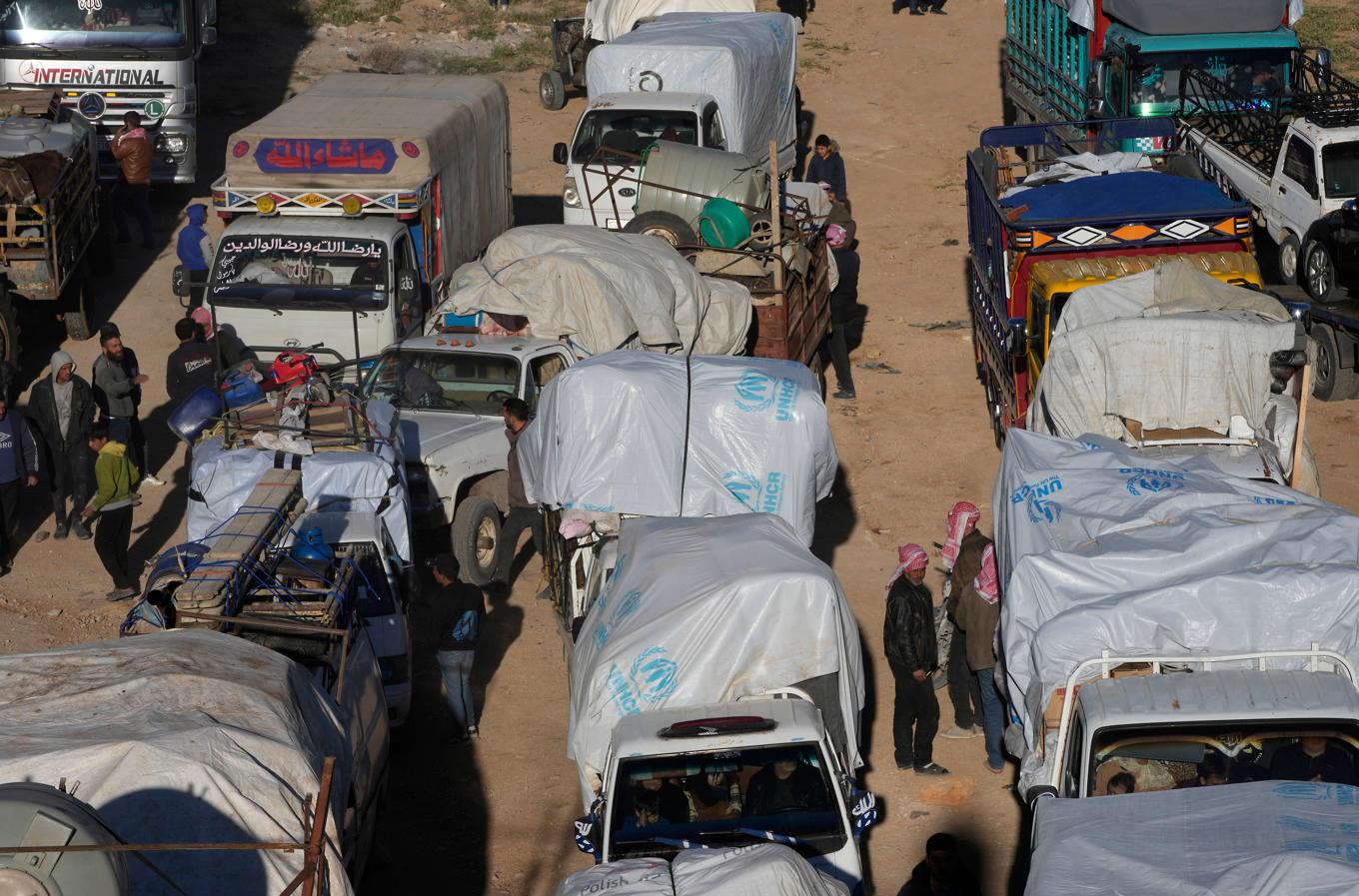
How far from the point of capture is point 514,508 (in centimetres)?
1253

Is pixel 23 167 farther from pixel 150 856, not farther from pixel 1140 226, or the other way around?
pixel 150 856

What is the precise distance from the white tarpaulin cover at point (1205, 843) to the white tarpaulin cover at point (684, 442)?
470 cm

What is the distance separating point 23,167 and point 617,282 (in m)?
6.96

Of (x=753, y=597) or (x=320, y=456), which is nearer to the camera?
(x=753, y=597)

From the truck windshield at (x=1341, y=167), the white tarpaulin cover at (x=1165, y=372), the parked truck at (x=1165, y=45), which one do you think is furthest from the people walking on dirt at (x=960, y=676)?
the parked truck at (x=1165, y=45)

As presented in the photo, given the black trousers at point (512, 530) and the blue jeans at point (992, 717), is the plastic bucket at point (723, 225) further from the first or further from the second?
the blue jeans at point (992, 717)

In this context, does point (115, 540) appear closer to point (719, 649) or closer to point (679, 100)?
point (719, 649)

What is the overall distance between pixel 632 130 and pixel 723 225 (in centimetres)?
333

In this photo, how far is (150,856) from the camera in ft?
19.8

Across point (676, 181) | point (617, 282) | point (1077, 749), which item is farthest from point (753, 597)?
point (676, 181)

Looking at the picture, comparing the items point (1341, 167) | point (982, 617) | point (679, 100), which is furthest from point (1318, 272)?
point (982, 617)

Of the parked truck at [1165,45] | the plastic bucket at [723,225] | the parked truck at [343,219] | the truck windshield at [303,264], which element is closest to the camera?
the parked truck at [343,219]

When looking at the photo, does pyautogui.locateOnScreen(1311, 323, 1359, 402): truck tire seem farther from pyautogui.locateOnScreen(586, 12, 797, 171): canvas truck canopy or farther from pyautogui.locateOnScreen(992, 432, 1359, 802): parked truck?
pyautogui.locateOnScreen(586, 12, 797, 171): canvas truck canopy

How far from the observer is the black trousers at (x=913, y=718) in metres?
9.92
